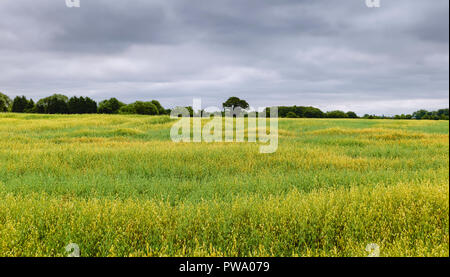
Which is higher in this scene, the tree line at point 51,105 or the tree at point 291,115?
the tree line at point 51,105

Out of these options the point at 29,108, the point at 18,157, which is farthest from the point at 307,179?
the point at 29,108

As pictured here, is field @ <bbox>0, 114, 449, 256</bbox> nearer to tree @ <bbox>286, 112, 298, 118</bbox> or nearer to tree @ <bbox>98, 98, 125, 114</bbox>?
tree @ <bbox>286, 112, 298, 118</bbox>

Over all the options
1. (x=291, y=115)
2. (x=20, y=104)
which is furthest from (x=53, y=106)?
(x=291, y=115)

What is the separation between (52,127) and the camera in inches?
810

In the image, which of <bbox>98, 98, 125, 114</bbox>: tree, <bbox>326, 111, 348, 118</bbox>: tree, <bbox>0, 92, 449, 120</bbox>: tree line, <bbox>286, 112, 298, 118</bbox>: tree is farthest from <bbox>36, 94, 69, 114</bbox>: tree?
<bbox>326, 111, 348, 118</bbox>: tree

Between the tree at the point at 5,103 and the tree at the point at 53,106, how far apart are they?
7.24 m

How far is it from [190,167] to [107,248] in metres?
5.35

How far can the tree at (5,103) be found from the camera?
66875mm

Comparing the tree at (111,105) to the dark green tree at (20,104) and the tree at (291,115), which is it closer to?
the dark green tree at (20,104)

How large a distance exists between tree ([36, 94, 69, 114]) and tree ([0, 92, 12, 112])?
7.24 metres

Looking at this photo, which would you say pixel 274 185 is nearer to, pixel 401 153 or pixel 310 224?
pixel 310 224

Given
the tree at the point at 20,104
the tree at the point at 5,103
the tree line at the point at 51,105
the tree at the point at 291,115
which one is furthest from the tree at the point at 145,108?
the tree at the point at 291,115

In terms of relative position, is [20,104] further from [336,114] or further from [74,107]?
[336,114]
